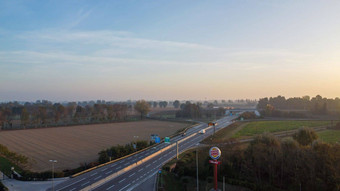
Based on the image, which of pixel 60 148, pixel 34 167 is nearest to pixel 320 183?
pixel 34 167

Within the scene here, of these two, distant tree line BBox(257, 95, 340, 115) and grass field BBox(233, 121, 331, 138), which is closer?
grass field BBox(233, 121, 331, 138)

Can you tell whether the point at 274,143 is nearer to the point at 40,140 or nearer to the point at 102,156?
the point at 102,156

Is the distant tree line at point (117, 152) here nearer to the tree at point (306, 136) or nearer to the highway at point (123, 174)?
the highway at point (123, 174)

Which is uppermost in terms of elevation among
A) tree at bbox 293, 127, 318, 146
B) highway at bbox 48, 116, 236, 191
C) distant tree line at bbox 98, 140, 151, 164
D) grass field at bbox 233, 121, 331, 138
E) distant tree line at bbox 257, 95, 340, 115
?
distant tree line at bbox 257, 95, 340, 115

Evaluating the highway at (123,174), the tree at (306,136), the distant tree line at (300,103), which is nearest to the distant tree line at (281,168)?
the highway at (123,174)

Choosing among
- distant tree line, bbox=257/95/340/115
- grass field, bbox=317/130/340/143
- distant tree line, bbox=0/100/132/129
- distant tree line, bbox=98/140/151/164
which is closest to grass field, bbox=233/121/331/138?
grass field, bbox=317/130/340/143

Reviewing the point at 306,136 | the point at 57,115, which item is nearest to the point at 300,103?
the point at 306,136

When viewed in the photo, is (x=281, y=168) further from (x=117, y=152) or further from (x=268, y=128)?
(x=268, y=128)

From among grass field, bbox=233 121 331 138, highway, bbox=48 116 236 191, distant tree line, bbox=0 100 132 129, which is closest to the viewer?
highway, bbox=48 116 236 191

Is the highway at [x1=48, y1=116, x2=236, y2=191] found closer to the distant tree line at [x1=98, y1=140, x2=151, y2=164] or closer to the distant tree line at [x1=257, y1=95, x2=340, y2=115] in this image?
the distant tree line at [x1=98, y1=140, x2=151, y2=164]
